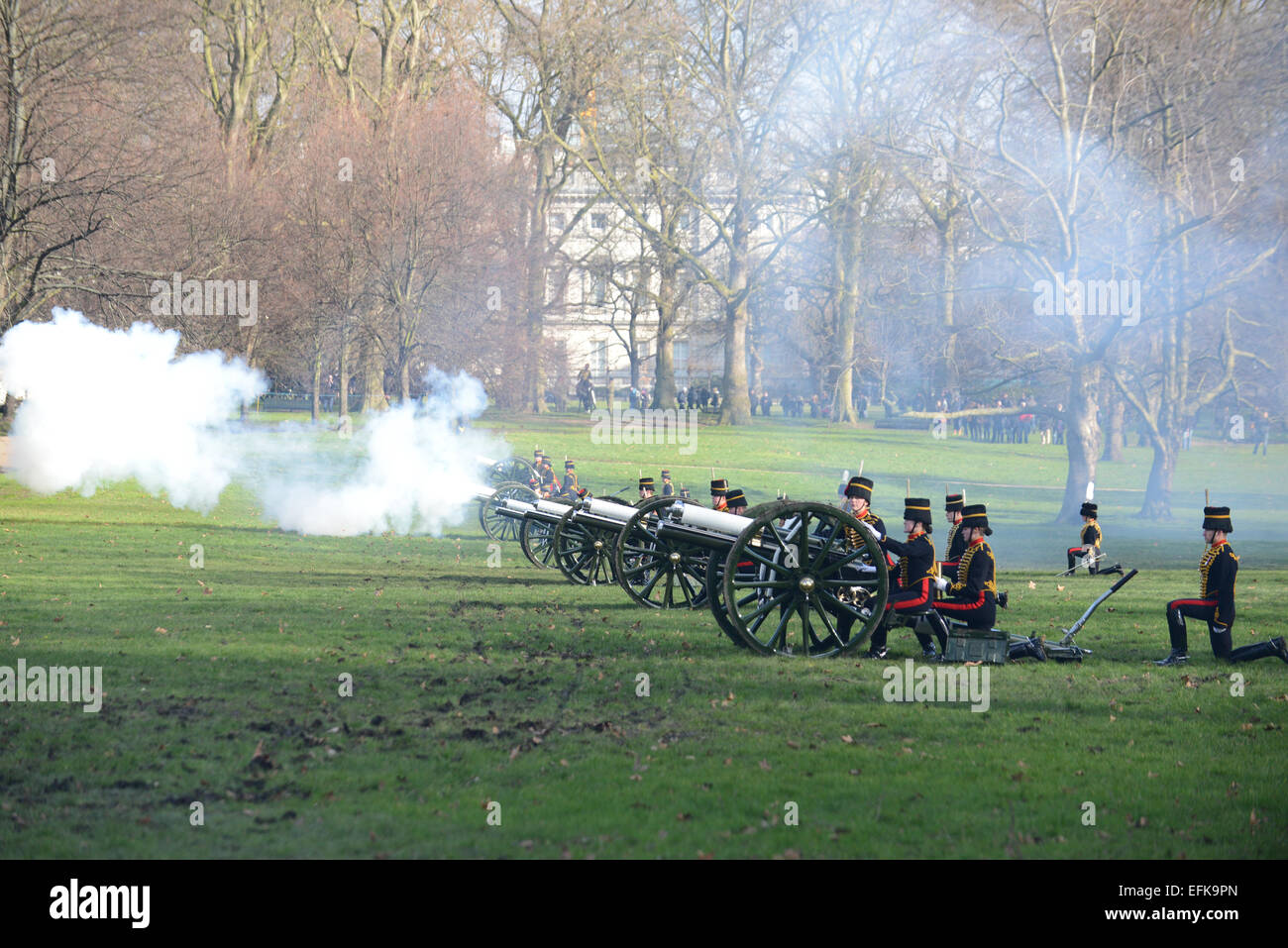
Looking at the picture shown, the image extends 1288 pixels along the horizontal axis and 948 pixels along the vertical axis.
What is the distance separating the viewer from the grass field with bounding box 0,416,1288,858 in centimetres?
638

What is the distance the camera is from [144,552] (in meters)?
18.8

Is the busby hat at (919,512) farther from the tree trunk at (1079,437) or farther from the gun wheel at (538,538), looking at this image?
the tree trunk at (1079,437)

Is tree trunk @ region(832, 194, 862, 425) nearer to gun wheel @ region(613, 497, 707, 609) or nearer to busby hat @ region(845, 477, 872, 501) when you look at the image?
gun wheel @ region(613, 497, 707, 609)

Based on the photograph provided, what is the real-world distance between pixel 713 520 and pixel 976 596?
8.50 feet

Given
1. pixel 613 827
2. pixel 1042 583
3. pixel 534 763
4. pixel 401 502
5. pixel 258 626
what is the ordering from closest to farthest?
pixel 613 827, pixel 534 763, pixel 258 626, pixel 1042 583, pixel 401 502

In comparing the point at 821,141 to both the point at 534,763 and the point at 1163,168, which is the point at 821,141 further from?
the point at 534,763

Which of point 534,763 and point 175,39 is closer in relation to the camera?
point 534,763

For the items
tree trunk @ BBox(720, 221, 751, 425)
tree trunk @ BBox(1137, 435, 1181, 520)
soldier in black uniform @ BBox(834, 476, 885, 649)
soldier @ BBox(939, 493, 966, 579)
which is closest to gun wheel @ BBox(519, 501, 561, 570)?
soldier @ BBox(939, 493, 966, 579)

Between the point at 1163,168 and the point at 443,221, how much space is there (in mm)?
22193

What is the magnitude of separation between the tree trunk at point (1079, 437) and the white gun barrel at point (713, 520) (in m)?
18.3

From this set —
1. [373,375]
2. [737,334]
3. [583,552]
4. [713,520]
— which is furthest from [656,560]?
[737,334]

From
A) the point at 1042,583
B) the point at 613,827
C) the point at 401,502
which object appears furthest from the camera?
the point at 401,502

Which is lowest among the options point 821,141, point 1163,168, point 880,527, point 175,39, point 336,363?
point 880,527

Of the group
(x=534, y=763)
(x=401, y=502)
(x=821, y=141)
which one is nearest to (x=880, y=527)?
(x=534, y=763)
